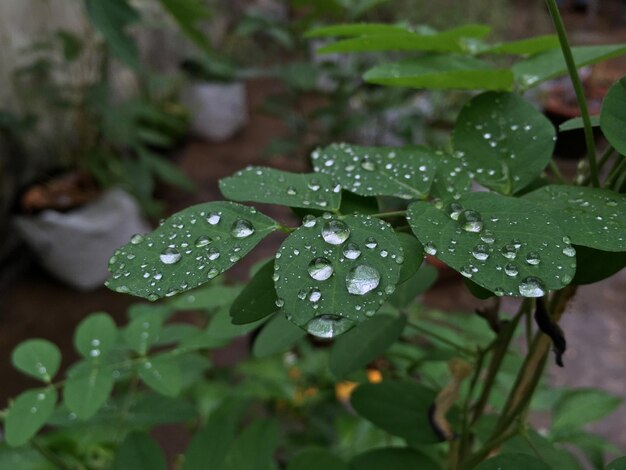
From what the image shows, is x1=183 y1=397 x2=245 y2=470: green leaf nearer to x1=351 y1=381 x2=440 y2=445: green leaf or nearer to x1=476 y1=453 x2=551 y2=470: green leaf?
x1=351 y1=381 x2=440 y2=445: green leaf

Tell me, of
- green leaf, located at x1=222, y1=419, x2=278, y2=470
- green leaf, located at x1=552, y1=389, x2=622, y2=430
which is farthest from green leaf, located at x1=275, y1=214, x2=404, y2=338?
green leaf, located at x1=552, y1=389, x2=622, y2=430

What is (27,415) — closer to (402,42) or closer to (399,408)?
(399,408)

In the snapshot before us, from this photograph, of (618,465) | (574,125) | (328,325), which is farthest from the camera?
(574,125)

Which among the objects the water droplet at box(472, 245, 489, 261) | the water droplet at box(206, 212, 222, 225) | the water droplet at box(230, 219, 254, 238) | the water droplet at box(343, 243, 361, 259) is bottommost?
the water droplet at box(230, 219, 254, 238)

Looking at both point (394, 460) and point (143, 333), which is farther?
point (143, 333)

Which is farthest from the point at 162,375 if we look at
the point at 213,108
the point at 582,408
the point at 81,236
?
the point at 213,108

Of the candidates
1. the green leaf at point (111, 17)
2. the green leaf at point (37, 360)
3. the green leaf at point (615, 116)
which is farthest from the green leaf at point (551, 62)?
the green leaf at point (111, 17)

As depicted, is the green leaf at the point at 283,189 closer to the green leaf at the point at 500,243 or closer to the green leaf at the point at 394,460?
the green leaf at the point at 500,243

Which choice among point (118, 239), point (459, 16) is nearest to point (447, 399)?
point (118, 239)
